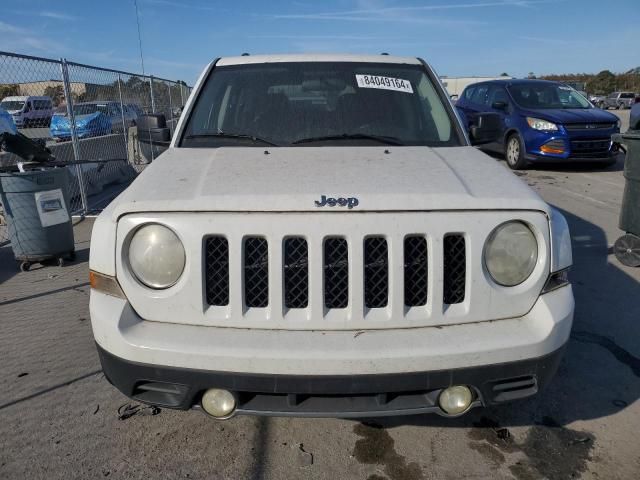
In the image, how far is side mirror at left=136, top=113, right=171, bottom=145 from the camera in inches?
137

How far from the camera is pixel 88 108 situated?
8.33m

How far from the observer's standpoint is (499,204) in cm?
202

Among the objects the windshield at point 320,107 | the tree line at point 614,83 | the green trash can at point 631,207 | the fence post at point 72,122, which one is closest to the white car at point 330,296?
the windshield at point 320,107

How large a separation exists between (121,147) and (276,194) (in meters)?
8.61

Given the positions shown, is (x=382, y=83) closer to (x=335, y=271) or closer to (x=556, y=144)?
(x=335, y=271)

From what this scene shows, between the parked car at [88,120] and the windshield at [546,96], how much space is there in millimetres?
8315

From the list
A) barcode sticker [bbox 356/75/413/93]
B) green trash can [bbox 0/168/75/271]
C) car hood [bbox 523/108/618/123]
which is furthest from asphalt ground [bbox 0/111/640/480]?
car hood [bbox 523/108/618/123]

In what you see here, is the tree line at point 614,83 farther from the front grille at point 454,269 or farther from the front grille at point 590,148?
the front grille at point 454,269

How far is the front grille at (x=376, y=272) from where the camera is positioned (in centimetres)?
198

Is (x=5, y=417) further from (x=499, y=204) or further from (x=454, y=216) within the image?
(x=499, y=204)

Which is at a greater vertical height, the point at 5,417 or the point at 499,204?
the point at 499,204

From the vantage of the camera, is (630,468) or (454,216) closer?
(454,216)


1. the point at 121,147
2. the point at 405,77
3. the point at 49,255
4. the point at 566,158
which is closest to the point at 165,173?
the point at 405,77

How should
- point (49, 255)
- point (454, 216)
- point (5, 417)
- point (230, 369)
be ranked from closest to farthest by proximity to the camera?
1. point (230, 369)
2. point (454, 216)
3. point (5, 417)
4. point (49, 255)
